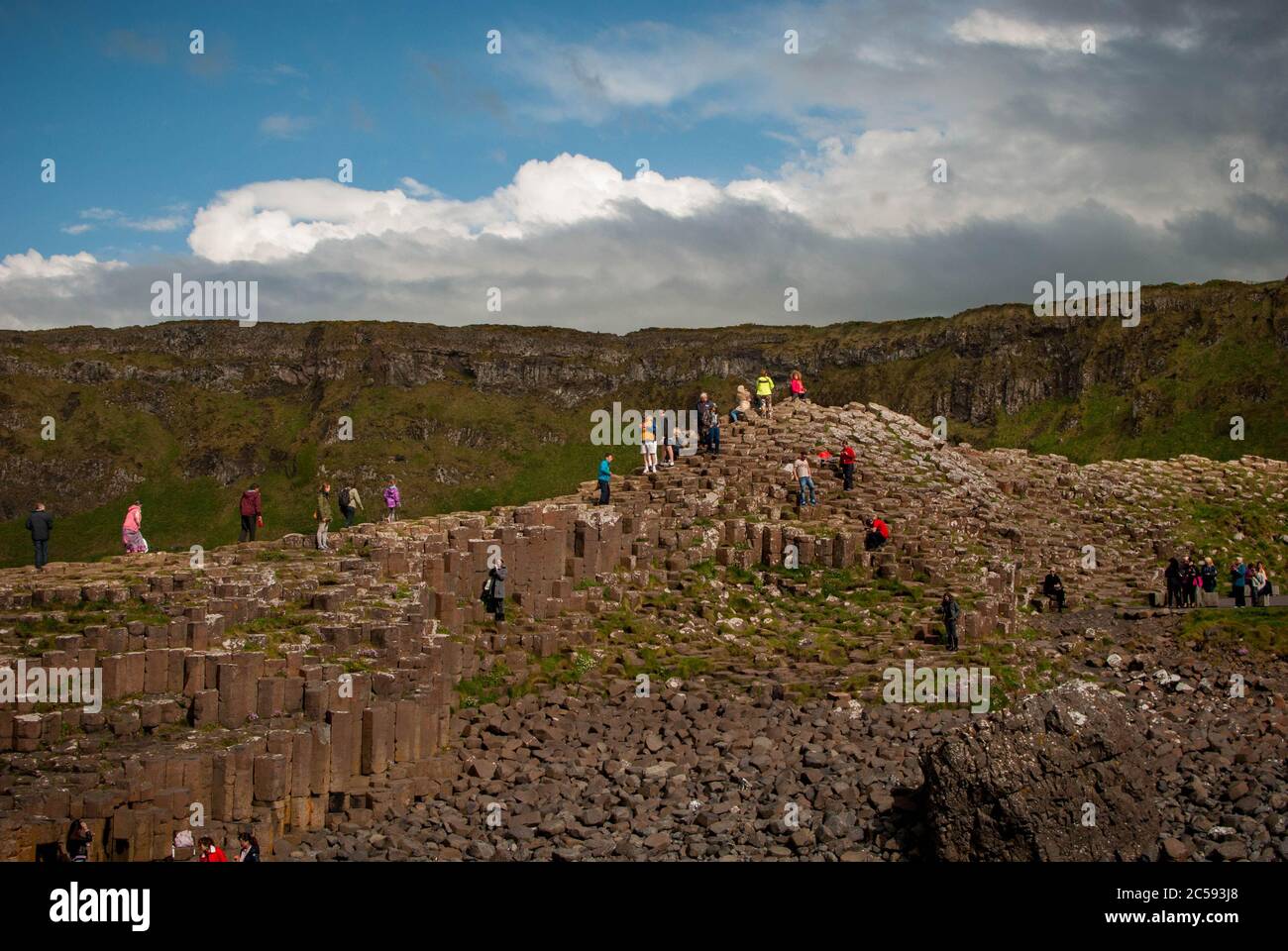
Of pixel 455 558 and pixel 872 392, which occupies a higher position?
pixel 872 392

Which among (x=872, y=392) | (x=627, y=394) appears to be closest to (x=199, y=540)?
(x=627, y=394)

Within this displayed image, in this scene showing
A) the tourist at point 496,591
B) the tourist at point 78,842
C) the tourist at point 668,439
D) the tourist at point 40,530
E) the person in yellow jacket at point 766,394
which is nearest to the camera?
the tourist at point 78,842

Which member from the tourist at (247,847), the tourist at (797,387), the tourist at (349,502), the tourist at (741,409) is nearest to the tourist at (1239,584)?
the tourist at (797,387)

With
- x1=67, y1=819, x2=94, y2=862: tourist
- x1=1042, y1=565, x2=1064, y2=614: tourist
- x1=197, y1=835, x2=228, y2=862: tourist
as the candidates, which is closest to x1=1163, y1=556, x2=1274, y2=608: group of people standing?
x1=1042, y1=565, x2=1064, y2=614: tourist

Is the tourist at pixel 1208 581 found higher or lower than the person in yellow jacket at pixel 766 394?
lower

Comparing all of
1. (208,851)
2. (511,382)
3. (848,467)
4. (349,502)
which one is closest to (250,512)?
(349,502)

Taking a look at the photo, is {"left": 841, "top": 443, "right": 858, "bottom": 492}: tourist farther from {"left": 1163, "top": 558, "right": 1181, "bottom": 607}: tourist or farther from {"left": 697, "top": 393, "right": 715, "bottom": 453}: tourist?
{"left": 1163, "top": 558, "right": 1181, "bottom": 607}: tourist

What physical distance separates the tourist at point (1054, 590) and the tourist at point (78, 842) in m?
26.7

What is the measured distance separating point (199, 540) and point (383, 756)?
10509cm

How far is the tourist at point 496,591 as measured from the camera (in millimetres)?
29797

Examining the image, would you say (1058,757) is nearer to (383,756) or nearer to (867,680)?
(867,680)

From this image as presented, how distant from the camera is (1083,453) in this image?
11256 centimetres

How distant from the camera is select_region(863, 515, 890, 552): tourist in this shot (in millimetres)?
34594

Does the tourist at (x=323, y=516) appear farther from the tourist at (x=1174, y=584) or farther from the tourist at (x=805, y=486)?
the tourist at (x=1174, y=584)
